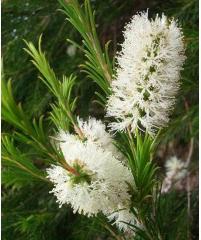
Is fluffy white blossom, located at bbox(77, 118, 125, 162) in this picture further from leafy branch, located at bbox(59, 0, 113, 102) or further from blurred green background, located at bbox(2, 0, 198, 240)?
blurred green background, located at bbox(2, 0, 198, 240)

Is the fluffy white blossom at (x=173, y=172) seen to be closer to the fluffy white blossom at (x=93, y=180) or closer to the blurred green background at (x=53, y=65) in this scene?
the blurred green background at (x=53, y=65)

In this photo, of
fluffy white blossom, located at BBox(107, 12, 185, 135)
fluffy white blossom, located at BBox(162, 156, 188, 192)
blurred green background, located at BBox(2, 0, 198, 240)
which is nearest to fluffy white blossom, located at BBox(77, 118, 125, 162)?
fluffy white blossom, located at BBox(107, 12, 185, 135)

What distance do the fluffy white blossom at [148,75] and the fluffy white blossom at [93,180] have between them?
2.7 inches

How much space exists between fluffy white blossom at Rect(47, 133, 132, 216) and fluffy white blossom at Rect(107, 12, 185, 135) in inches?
2.7

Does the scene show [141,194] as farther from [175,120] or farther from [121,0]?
[121,0]

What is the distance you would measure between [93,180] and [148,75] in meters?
0.16

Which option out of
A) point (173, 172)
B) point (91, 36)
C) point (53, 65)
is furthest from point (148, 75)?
point (173, 172)

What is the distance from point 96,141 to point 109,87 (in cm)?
8

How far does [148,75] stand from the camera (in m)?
0.61

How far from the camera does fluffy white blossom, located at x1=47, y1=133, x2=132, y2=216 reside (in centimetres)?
58

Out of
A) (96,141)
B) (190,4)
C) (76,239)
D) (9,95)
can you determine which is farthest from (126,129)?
(190,4)

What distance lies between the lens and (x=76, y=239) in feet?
4.10

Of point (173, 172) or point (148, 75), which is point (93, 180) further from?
point (173, 172)

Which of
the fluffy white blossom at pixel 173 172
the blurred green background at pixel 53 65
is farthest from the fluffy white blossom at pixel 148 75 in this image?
the fluffy white blossom at pixel 173 172
